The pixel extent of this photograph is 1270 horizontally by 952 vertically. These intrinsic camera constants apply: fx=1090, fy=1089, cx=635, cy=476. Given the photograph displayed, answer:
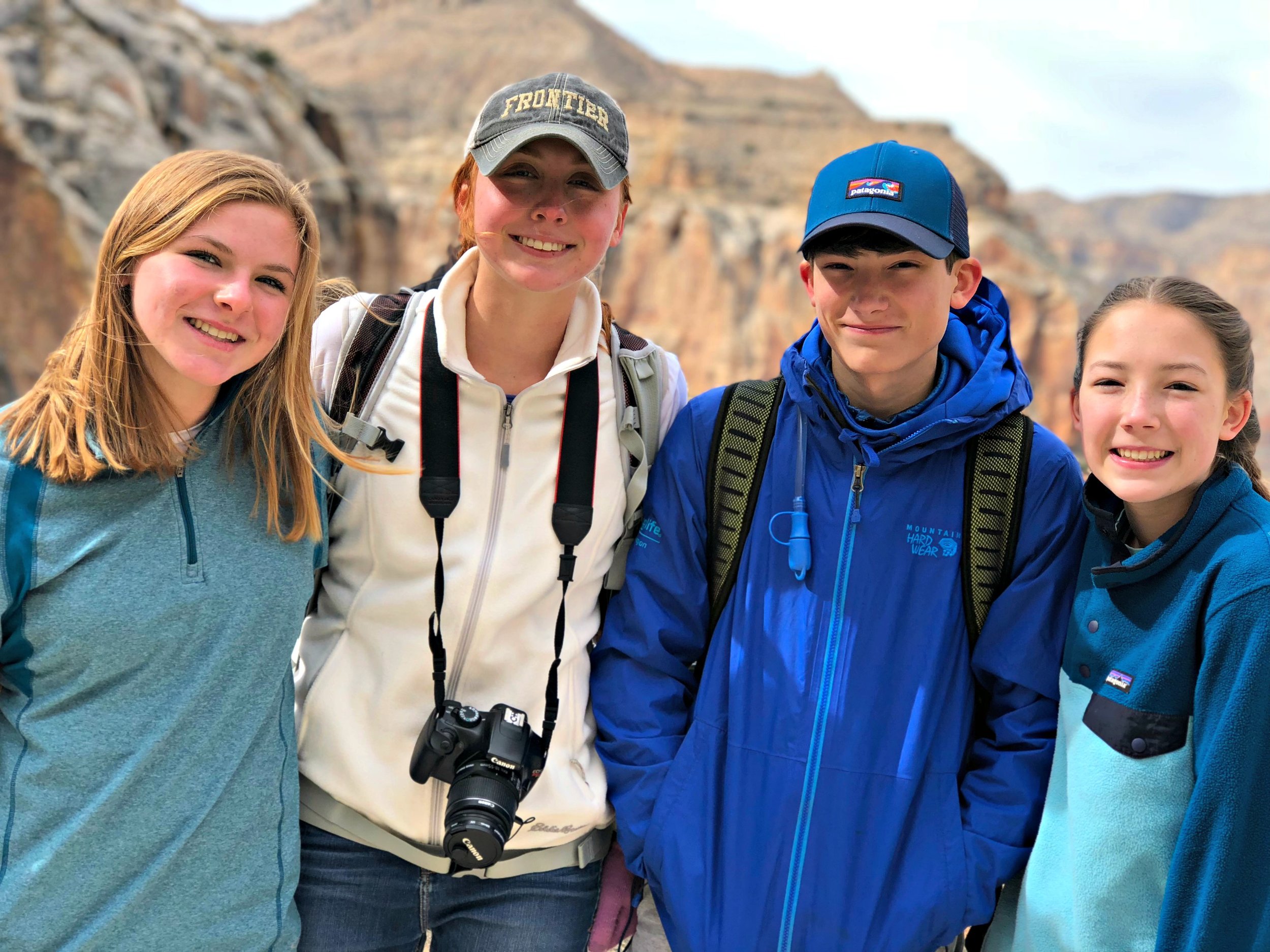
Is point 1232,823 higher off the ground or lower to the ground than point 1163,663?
lower

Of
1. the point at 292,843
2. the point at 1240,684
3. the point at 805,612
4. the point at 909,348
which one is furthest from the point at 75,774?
the point at 1240,684

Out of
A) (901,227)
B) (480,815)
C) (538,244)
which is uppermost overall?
(901,227)

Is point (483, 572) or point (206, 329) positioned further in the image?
point (483, 572)

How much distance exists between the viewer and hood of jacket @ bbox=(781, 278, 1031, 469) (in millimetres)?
2314

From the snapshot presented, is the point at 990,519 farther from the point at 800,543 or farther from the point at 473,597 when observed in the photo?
the point at 473,597

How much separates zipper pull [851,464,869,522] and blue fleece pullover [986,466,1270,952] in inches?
18.6

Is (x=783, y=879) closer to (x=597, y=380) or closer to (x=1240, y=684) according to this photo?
(x=1240, y=684)

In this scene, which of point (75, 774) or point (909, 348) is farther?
point (909, 348)

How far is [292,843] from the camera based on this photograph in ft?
7.25

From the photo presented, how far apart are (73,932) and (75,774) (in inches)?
11.1

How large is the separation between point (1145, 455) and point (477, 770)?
146 centimetres

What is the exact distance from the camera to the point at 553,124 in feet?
7.56

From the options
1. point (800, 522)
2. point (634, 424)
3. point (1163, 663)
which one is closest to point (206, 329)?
point (634, 424)

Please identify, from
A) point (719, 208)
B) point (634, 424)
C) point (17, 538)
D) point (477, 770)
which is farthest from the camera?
point (719, 208)
